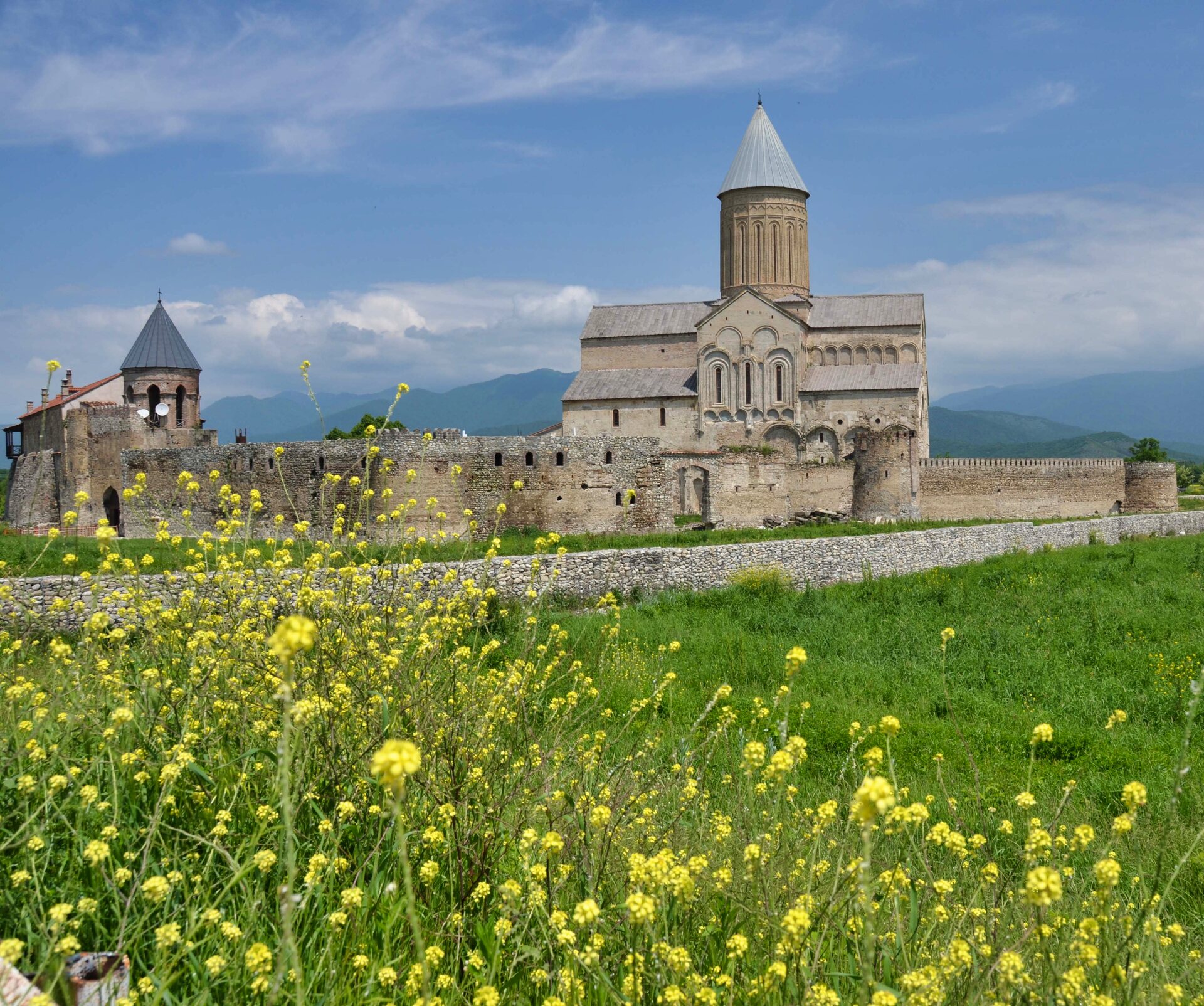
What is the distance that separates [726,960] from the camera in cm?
244

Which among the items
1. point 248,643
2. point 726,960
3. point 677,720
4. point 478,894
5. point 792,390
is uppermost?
point 792,390

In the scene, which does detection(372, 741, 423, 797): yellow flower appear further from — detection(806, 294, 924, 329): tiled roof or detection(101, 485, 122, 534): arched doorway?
detection(806, 294, 924, 329): tiled roof

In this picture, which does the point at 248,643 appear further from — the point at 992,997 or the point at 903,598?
the point at 903,598

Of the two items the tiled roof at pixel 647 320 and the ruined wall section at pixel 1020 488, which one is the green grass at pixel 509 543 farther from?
the tiled roof at pixel 647 320

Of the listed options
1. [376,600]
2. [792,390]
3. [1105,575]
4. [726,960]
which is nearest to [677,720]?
[376,600]

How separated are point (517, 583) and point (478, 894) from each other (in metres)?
8.09

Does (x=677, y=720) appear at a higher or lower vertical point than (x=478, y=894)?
lower

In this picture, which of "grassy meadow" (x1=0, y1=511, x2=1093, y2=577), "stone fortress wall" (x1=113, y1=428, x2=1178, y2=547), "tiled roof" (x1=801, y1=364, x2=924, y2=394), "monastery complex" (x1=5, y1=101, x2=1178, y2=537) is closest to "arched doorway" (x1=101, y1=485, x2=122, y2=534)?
"monastery complex" (x1=5, y1=101, x2=1178, y2=537)

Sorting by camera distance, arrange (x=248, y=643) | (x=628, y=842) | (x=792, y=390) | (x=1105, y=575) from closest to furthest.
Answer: (x=628, y=842), (x=248, y=643), (x=1105, y=575), (x=792, y=390)

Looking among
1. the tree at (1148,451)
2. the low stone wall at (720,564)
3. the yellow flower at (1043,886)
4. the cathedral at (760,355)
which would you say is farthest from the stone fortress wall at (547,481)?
the tree at (1148,451)

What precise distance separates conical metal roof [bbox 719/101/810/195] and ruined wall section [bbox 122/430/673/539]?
17.9 metres

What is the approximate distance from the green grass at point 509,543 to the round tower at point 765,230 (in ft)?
43.9

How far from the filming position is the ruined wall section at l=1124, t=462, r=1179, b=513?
1081 inches

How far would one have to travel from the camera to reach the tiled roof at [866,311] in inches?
1214
